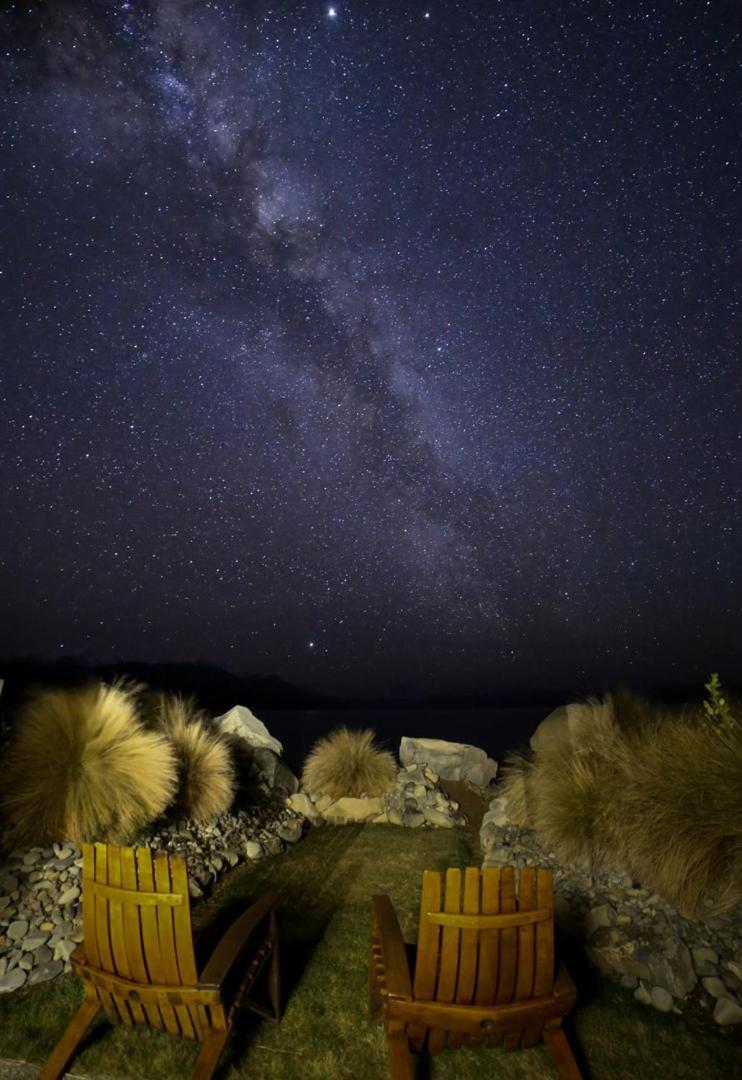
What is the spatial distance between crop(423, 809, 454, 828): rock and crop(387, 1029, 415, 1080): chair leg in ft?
22.9

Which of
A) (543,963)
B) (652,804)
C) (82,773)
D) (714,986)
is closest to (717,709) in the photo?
(652,804)

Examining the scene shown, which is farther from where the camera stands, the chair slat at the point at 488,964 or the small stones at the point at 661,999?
the small stones at the point at 661,999

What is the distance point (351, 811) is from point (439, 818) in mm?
1603

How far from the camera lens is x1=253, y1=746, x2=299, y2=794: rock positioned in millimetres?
10219

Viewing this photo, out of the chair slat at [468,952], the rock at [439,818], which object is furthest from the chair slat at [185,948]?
the rock at [439,818]

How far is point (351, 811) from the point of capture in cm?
1027

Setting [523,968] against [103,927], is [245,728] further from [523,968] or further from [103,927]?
[523,968]

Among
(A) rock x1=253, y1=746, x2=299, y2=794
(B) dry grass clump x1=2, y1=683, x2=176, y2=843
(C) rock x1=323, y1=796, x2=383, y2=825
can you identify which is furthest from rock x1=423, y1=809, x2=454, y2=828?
(B) dry grass clump x1=2, y1=683, x2=176, y2=843

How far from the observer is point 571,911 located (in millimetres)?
5699

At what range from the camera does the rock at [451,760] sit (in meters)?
12.3

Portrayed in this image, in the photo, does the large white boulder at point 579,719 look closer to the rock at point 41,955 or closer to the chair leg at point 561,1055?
the chair leg at point 561,1055

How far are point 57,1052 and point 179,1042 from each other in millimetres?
882

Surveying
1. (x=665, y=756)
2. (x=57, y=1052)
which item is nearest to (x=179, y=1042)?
(x=57, y=1052)

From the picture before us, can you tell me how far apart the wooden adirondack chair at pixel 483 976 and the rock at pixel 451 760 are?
30.3 ft
